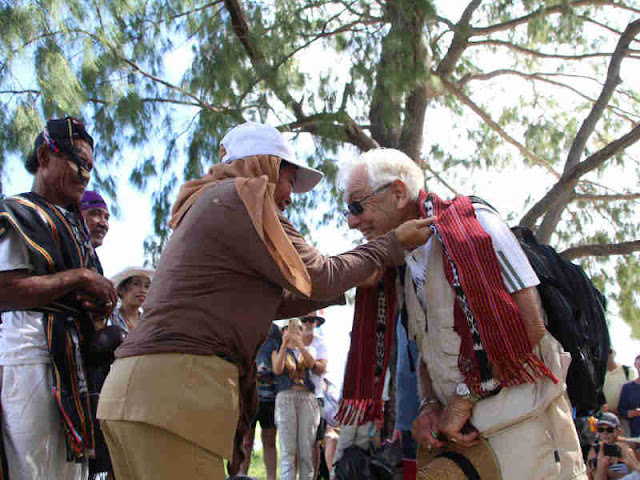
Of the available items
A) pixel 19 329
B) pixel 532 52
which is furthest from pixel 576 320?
pixel 532 52

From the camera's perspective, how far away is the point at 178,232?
2.17m

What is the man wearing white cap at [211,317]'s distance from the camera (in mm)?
1920

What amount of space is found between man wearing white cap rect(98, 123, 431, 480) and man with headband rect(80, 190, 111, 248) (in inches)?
70.4

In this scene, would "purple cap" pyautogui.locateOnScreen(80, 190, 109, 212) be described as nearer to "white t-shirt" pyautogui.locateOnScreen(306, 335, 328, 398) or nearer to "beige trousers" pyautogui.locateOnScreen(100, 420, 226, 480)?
"beige trousers" pyautogui.locateOnScreen(100, 420, 226, 480)

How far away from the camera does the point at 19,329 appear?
2559mm

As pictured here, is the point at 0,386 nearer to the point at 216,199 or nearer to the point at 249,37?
the point at 216,199

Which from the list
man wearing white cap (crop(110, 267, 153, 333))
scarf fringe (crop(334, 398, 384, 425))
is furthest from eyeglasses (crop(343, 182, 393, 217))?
man wearing white cap (crop(110, 267, 153, 333))

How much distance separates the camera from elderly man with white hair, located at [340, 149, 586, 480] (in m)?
2.28

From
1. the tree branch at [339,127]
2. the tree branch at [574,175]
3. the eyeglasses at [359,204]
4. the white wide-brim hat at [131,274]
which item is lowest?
the eyeglasses at [359,204]

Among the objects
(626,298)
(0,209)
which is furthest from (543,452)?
(626,298)

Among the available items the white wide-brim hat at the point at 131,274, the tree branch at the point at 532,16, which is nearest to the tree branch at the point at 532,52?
the tree branch at the point at 532,16

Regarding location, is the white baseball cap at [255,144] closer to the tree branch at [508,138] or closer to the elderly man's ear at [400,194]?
the elderly man's ear at [400,194]

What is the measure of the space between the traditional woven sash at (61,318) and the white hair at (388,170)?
4.00 feet

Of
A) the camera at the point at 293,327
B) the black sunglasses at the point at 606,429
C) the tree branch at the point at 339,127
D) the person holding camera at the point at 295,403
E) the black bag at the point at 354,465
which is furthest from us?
the tree branch at the point at 339,127
